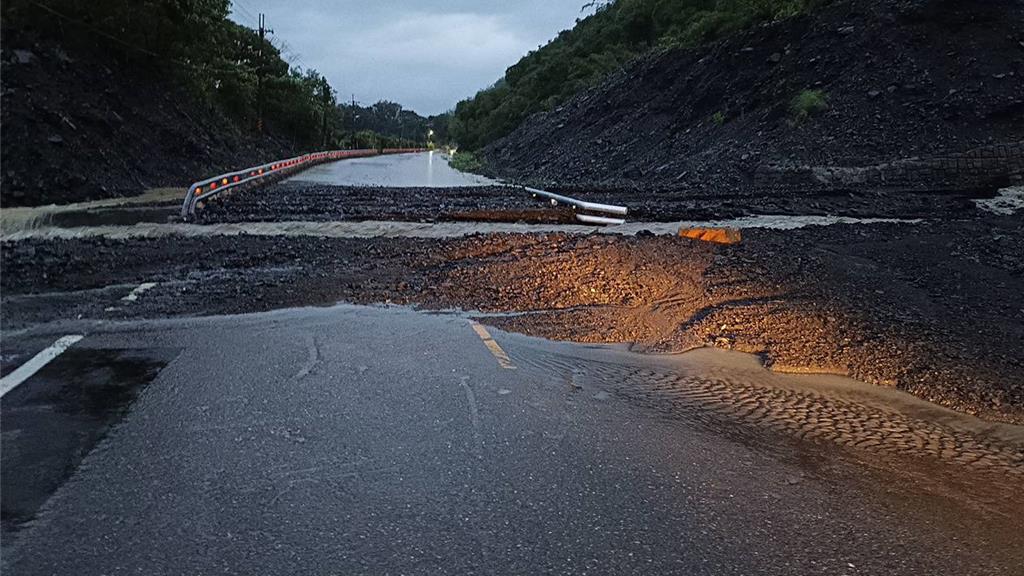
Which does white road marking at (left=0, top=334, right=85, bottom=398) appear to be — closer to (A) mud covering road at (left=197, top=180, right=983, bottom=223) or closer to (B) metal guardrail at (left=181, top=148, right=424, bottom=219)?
(A) mud covering road at (left=197, top=180, right=983, bottom=223)

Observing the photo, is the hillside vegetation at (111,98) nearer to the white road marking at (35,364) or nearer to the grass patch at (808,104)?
the white road marking at (35,364)

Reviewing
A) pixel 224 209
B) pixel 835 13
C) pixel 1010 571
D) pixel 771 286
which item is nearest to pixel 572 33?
pixel 835 13

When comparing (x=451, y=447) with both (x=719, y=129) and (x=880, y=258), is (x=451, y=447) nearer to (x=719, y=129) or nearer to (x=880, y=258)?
(x=880, y=258)

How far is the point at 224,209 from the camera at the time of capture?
61.2 ft

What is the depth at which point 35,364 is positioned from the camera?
606 cm

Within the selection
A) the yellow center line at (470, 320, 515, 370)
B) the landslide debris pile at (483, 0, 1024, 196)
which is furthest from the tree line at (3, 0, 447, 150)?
the yellow center line at (470, 320, 515, 370)

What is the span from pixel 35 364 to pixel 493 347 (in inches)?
147

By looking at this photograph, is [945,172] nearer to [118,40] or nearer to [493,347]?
[493,347]

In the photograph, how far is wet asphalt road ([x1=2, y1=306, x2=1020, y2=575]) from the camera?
337 centimetres

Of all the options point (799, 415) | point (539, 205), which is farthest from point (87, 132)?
point (799, 415)

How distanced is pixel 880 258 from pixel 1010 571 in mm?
8798

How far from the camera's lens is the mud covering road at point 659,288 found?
23.2 ft

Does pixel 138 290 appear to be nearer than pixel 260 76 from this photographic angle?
Yes

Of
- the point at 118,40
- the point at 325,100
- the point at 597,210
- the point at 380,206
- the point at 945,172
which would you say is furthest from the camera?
the point at 325,100
